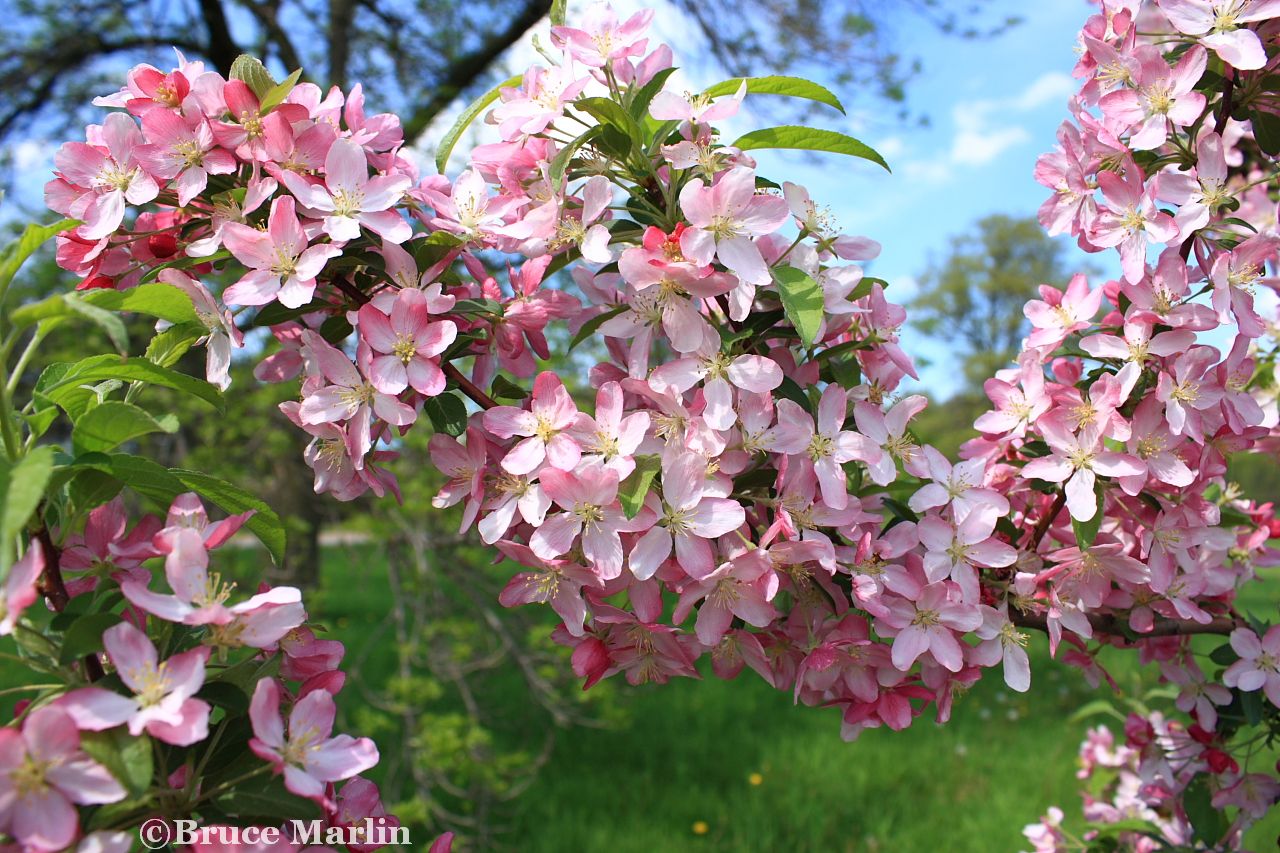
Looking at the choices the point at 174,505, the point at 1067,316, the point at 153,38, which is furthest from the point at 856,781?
the point at 153,38

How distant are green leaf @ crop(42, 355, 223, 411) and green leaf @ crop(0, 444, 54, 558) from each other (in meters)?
0.20

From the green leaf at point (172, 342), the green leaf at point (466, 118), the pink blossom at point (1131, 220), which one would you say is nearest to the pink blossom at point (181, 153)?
the green leaf at point (172, 342)

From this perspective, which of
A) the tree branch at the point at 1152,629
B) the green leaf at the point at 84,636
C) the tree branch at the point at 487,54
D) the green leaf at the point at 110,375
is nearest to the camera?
the green leaf at the point at 84,636

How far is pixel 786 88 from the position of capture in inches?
41.0

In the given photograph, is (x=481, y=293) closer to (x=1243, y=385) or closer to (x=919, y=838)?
(x=1243, y=385)

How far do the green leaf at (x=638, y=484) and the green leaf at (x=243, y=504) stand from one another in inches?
13.1

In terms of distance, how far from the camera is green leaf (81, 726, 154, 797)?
63cm

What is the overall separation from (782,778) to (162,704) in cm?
356

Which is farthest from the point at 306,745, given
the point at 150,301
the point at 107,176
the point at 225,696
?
the point at 107,176

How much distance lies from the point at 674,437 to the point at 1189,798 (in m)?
1.04

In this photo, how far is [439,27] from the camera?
5789mm

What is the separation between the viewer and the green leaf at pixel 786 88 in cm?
103

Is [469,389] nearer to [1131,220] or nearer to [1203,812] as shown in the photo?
[1131,220]

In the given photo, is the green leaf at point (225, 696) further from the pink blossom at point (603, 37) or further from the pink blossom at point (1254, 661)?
the pink blossom at point (1254, 661)
